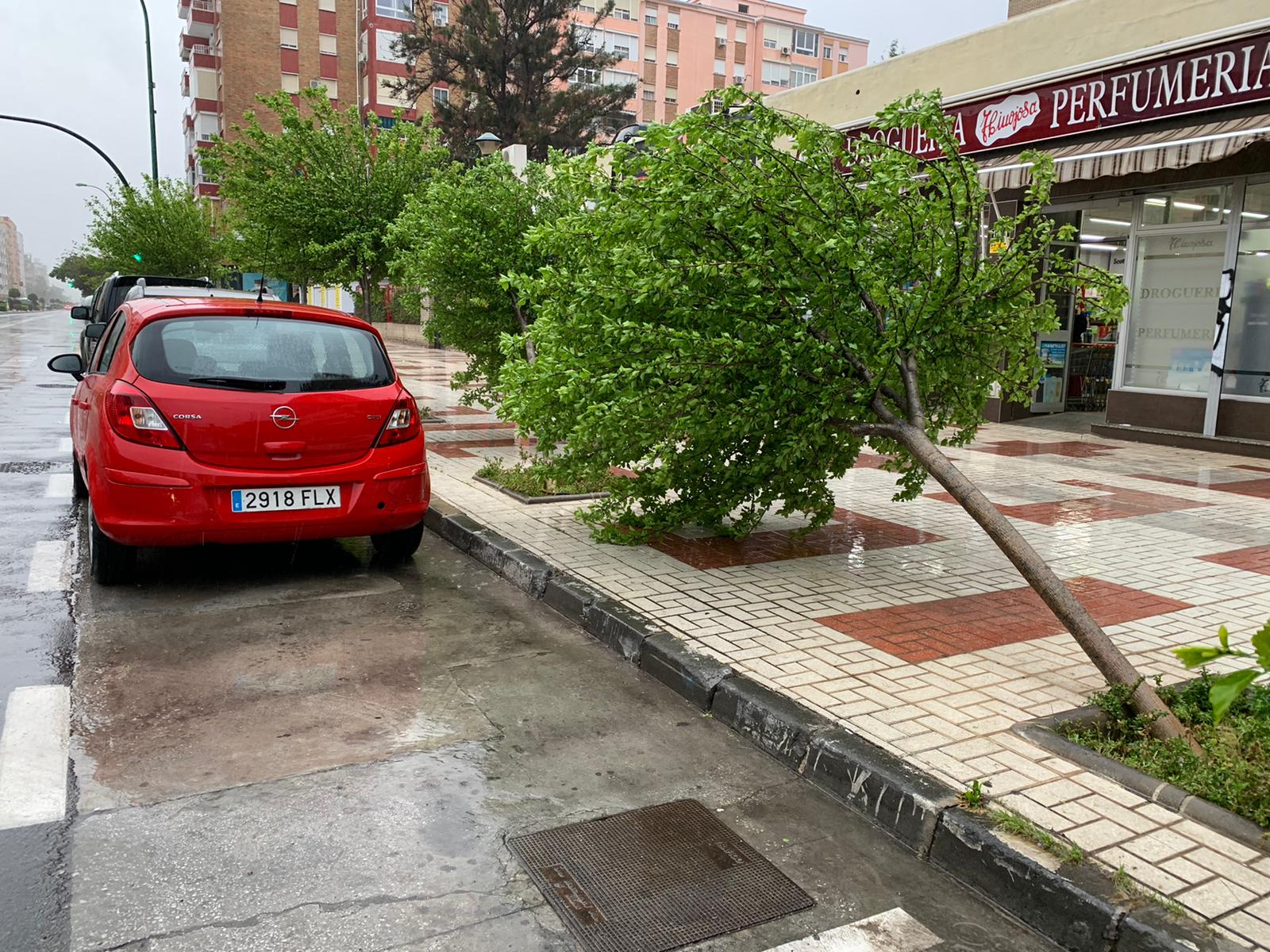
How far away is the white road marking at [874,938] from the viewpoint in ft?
9.00

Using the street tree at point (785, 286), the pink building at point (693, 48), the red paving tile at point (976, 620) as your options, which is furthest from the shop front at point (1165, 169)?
the pink building at point (693, 48)

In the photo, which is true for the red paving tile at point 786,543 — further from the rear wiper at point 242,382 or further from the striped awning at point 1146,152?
the striped awning at point 1146,152

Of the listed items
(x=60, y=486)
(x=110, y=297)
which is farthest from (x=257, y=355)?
(x=110, y=297)

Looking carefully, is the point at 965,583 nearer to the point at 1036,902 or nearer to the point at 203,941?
the point at 1036,902

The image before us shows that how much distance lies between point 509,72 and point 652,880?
40.7 m

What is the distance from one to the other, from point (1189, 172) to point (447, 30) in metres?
32.2

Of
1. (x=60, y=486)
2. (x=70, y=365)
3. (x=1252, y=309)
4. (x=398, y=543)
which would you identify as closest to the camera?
(x=398, y=543)

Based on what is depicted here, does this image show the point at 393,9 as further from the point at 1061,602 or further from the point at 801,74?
the point at 1061,602

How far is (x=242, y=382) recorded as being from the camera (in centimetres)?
573

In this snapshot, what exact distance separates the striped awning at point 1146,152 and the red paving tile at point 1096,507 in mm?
3286

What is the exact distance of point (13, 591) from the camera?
586 centimetres

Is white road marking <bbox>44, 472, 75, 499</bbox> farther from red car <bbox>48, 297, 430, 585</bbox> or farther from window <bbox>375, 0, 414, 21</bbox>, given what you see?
window <bbox>375, 0, 414, 21</bbox>

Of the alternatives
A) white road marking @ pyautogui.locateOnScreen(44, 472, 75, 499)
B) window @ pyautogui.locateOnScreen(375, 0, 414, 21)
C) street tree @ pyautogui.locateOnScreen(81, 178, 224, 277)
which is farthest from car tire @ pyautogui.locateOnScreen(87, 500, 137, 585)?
window @ pyautogui.locateOnScreen(375, 0, 414, 21)

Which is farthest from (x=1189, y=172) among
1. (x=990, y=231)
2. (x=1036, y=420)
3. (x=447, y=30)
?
(x=447, y=30)
